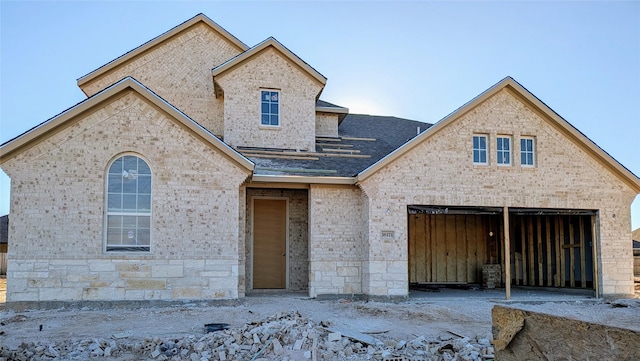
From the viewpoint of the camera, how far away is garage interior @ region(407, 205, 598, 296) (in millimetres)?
19828

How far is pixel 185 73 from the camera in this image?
19.5 m

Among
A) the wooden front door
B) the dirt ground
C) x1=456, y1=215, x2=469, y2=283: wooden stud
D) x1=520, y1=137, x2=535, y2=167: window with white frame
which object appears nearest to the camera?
the dirt ground

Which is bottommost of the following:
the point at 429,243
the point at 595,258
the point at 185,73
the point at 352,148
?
the point at 595,258

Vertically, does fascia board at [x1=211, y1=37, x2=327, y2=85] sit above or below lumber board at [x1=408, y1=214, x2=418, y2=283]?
above

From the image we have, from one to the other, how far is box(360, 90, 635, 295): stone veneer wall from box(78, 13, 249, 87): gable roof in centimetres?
823

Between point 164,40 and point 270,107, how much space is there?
4706 millimetres

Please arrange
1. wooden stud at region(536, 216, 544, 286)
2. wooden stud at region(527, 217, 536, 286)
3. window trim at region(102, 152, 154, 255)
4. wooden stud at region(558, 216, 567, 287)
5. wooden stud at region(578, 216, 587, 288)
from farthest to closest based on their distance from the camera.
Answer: wooden stud at region(527, 217, 536, 286)
wooden stud at region(536, 216, 544, 286)
wooden stud at region(558, 216, 567, 287)
wooden stud at region(578, 216, 587, 288)
window trim at region(102, 152, 154, 255)

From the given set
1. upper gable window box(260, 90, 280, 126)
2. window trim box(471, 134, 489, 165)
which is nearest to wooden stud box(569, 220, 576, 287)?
window trim box(471, 134, 489, 165)

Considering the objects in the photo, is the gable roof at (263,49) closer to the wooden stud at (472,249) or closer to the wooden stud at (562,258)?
the wooden stud at (472,249)

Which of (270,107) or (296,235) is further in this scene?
(270,107)

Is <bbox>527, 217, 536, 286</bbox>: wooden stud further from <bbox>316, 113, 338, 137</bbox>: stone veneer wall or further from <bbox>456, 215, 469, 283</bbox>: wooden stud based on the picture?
<bbox>316, 113, 338, 137</bbox>: stone veneer wall

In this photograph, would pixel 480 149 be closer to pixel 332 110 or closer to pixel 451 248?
pixel 332 110

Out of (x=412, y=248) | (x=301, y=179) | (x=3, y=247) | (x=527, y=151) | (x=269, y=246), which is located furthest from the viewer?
(x=3, y=247)

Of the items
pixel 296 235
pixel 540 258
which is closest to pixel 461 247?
pixel 540 258
